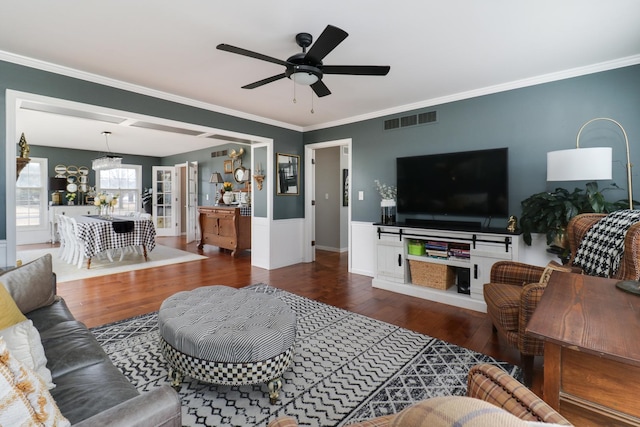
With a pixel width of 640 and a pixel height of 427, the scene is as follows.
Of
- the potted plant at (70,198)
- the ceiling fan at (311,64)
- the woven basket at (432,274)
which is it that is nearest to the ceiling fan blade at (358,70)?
the ceiling fan at (311,64)

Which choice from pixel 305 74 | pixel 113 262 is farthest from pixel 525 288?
pixel 113 262

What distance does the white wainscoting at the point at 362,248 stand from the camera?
15.2ft

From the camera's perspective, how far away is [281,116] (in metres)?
4.74

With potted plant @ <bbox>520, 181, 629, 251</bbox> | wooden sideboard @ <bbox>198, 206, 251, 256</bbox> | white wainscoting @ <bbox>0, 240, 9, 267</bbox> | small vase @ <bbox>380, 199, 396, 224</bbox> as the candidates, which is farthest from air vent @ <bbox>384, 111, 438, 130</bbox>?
white wainscoting @ <bbox>0, 240, 9, 267</bbox>

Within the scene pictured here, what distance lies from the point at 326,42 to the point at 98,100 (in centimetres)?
267

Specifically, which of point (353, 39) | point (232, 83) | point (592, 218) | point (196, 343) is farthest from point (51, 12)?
point (592, 218)

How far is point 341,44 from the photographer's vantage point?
8.23 ft

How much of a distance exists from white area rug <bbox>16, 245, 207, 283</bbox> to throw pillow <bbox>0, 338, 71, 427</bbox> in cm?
430

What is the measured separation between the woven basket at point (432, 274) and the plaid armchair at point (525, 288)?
97cm

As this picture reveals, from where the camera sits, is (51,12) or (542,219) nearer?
(51,12)

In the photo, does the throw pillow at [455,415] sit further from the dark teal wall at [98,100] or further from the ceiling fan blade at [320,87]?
the dark teal wall at [98,100]

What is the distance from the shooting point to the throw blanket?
187 centimetres

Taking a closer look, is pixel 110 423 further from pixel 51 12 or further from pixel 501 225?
pixel 501 225

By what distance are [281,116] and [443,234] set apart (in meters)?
2.95
